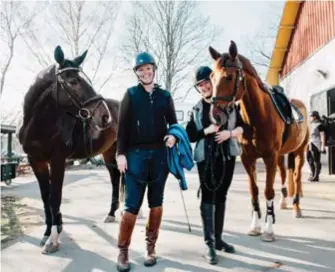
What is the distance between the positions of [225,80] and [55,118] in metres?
1.82

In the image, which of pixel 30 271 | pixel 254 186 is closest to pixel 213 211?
pixel 254 186

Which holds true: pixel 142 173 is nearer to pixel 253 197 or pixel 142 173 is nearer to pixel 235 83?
pixel 235 83

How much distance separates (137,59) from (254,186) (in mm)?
2198

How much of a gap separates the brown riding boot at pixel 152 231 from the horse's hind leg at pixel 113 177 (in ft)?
5.80

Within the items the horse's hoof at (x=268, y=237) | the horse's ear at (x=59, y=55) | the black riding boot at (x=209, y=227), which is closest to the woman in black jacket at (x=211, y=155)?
the black riding boot at (x=209, y=227)

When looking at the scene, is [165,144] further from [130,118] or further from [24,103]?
[24,103]

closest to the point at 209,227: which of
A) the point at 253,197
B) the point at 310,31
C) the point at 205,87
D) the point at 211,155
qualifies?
the point at 211,155

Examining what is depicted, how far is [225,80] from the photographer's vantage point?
343 centimetres

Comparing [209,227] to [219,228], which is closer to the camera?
[209,227]

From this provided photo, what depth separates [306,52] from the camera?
14117mm

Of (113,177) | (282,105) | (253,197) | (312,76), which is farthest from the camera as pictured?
(312,76)

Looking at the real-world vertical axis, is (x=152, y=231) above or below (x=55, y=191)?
below

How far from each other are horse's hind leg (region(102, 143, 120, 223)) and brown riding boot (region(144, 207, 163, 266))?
69.6 inches

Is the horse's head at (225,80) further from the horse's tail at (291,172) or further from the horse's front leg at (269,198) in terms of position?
the horse's tail at (291,172)
